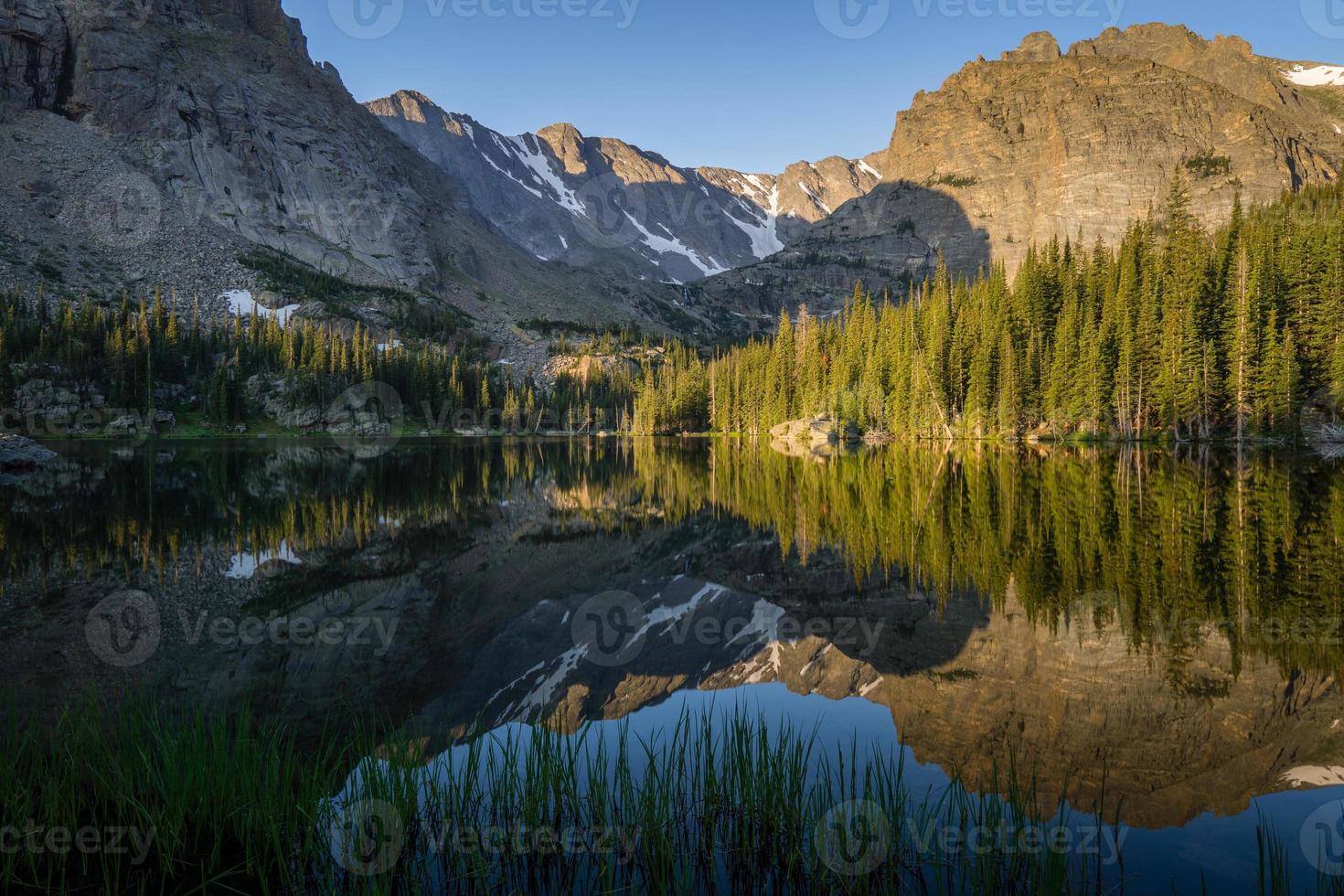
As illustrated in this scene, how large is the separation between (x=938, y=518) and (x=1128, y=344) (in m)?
47.5

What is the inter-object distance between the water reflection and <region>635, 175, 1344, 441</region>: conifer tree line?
94.0 feet

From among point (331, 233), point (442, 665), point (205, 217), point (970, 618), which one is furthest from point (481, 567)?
point (331, 233)

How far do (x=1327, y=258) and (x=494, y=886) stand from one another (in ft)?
229

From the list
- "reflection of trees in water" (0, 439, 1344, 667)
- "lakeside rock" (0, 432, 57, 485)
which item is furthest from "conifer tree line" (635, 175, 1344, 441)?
"lakeside rock" (0, 432, 57, 485)

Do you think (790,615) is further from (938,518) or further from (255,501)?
(255,501)

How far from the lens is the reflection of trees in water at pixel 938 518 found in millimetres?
11453

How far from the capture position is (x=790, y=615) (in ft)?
Answer: 42.2

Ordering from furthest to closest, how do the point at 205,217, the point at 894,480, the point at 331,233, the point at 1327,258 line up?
the point at 331,233 → the point at 205,217 → the point at 1327,258 → the point at 894,480

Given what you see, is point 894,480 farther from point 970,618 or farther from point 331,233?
point 331,233

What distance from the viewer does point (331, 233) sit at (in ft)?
620

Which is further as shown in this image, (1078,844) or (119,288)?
(119,288)

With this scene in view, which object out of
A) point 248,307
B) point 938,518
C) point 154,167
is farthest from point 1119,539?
point 154,167

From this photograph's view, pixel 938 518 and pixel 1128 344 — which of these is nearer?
pixel 938 518

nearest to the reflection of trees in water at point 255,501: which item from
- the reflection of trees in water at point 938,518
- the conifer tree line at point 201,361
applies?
the reflection of trees in water at point 938,518
